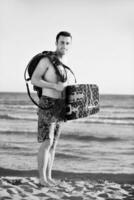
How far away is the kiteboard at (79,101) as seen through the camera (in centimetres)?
194

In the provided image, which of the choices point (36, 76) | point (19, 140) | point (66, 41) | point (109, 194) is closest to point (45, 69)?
point (36, 76)

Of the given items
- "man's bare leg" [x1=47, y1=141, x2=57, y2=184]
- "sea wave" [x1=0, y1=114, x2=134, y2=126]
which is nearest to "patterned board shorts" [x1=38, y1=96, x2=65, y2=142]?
"man's bare leg" [x1=47, y1=141, x2=57, y2=184]

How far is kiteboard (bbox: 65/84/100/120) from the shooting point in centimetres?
194

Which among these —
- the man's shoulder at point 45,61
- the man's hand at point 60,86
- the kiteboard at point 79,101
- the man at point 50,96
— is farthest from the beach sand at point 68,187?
the man's shoulder at point 45,61

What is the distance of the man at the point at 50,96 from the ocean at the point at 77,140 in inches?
7.5

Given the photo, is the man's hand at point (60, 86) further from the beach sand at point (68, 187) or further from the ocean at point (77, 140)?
the beach sand at point (68, 187)

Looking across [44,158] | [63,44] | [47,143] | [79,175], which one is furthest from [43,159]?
[63,44]

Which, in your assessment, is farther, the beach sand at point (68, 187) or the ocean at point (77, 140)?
the ocean at point (77, 140)

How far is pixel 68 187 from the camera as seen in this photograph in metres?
2.17

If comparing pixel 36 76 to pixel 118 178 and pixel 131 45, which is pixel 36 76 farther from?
pixel 118 178

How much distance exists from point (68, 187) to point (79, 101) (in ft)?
1.92

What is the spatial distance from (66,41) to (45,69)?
221mm

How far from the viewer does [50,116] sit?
79.3 inches

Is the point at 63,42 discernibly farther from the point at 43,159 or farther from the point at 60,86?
the point at 43,159
